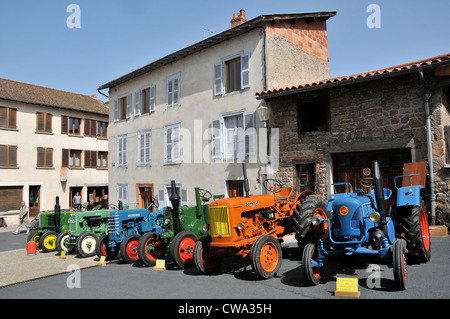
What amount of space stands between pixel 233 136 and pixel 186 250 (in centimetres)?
637

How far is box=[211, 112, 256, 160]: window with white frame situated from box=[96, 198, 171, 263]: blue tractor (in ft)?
14.2

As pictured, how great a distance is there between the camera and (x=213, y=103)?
44.3 feet

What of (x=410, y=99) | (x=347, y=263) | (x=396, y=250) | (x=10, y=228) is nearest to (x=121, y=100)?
(x=10, y=228)

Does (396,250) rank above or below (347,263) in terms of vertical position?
above

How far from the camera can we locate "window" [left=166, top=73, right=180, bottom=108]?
15.1m

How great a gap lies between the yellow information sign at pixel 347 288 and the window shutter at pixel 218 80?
957 cm

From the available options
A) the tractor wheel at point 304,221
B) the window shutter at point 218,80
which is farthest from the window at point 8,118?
the tractor wheel at point 304,221

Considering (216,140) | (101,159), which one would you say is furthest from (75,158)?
(216,140)

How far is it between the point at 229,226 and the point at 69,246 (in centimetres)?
589

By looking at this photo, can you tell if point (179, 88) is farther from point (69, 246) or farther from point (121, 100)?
point (69, 246)

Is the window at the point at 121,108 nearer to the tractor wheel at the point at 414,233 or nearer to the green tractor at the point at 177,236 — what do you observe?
the green tractor at the point at 177,236

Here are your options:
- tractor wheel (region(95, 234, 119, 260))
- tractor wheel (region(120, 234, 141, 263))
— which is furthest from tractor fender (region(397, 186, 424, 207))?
tractor wheel (region(95, 234, 119, 260))

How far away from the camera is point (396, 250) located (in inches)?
175

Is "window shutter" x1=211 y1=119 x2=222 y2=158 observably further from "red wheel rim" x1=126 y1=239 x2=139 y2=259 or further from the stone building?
"red wheel rim" x1=126 y1=239 x2=139 y2=259
